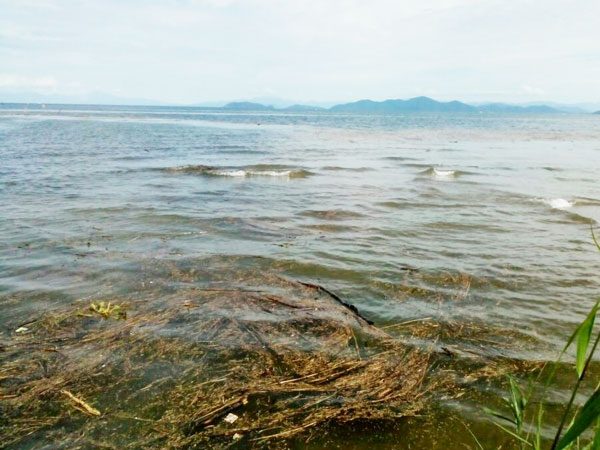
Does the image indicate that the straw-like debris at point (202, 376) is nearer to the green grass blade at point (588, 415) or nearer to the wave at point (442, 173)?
the green grass blade at point (588, 415)

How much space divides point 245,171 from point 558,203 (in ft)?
48.3

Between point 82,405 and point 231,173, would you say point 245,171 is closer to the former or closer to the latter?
point 231,173

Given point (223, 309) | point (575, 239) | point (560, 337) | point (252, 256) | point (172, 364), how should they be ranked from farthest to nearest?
point (575, 239)
point (252, 256)
point (223, 309)
point (560, 337)
point (172, 364)

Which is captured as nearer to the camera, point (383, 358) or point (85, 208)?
point (383, 358)

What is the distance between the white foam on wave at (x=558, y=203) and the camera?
44.8 feet

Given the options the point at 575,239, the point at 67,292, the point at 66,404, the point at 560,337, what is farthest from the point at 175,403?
the point at 575,239

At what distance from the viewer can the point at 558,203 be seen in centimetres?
1400

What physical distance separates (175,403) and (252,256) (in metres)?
4.87

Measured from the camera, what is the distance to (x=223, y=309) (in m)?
6.45

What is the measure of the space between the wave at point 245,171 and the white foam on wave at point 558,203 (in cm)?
1090

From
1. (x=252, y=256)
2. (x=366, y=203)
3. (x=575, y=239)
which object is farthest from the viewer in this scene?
(x=366, y=203)

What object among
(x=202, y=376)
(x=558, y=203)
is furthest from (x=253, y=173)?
(x=202, y=376)

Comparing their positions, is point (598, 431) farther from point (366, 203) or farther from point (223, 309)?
point (366, 203)

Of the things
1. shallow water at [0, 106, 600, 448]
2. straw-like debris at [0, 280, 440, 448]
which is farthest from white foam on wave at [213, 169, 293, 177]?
straw-like debris at [0, 280, 440, 448]
